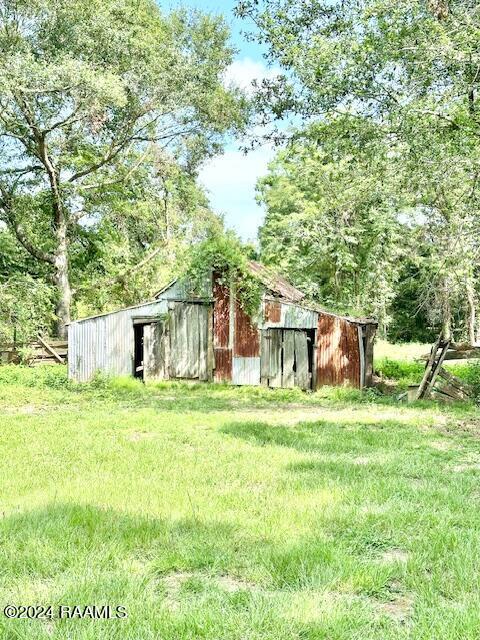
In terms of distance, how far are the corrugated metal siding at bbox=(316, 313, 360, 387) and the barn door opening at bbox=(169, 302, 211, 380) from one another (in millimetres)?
3740

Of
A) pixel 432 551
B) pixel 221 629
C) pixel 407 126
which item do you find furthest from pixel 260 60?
pixel 221 629

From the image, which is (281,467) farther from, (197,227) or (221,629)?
(197,227)

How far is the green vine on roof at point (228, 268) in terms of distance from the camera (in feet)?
58.9

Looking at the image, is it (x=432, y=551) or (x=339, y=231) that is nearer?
(x=432, y=551)

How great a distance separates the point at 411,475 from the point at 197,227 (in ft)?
68.9

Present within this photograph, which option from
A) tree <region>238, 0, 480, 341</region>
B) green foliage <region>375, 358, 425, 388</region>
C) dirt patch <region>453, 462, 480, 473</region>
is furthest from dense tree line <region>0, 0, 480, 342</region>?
dirt patch <region>453, 462, 480, 473</region>

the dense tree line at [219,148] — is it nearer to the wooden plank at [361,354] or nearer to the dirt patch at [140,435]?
the wooden plank at [361,354]

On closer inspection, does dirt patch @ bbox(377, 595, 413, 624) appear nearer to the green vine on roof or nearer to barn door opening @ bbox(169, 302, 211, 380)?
the green vine on roof

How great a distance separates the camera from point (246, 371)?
717 inches

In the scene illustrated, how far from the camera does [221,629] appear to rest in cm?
284

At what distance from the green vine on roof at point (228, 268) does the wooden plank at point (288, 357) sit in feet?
4.20

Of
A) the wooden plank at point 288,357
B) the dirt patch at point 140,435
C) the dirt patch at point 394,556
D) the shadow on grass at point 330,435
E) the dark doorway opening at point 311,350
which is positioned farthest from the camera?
the wooden plank at point 288,357

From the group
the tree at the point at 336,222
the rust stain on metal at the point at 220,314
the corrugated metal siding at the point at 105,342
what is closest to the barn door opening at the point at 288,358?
the rust stain on metal at the point at 220,314

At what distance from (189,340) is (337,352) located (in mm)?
4850
